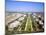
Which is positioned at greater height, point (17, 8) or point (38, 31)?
point (17, 8)

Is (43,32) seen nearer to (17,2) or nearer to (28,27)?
(28,27)

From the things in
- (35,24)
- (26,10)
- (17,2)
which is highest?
(17,2)

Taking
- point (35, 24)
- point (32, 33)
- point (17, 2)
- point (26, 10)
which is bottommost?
point (32, 33)
